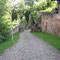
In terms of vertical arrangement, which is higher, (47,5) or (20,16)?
(47,5)

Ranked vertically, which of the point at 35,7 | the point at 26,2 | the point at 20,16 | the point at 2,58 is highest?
the point at 26,2

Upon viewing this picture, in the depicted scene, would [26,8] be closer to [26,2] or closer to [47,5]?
[26,2]

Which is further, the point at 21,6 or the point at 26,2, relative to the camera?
the point at 26,2

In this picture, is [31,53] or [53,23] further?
[53,23]

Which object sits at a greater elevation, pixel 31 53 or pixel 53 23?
pixel 53 23

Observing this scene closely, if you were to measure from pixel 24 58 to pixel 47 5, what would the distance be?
93.0 feet

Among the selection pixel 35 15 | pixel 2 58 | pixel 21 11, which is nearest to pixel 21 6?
pixel 21 11

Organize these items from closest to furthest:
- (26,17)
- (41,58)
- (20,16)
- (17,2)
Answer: (41,58) < (17,2) < (20,16) < (26,17)

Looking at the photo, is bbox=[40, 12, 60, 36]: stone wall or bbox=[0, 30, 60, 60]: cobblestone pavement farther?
bbox=[40, 12, 60, 36]: stone wall

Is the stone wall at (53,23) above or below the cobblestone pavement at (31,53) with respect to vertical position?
above

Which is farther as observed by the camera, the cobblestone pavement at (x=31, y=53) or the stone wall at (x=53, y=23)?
the stone wall at (x=53, y=23)

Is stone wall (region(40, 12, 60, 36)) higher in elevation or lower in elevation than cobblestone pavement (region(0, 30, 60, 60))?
higher

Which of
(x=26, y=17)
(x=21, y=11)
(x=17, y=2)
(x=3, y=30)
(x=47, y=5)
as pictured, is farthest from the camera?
(x=26, y=17)

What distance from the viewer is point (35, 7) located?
34.0m
